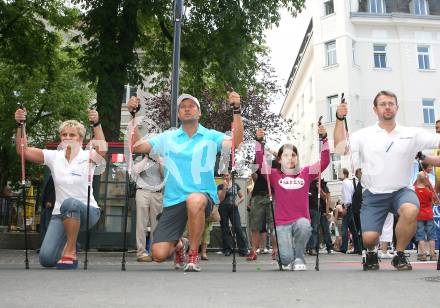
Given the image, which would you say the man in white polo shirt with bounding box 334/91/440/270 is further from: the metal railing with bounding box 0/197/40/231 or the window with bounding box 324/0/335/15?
the window with bounding box 324/0/335/15

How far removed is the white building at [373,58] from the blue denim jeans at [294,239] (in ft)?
87.8

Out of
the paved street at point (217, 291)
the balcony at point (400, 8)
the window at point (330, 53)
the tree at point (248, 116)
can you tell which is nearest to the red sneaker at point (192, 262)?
the paved street at point (217, 291)

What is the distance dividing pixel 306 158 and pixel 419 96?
10.4 m

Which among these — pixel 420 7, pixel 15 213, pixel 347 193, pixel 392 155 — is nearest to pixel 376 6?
pixel 420 7

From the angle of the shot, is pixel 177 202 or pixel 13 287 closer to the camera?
pixel 13 287

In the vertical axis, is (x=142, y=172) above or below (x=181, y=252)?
above

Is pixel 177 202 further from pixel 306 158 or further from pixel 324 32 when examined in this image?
pixel 306 158

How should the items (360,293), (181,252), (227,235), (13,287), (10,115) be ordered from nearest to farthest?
(360,293) < (13,287) < (181,252) < (227,235) < (10,115)

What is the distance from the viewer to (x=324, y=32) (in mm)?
34812

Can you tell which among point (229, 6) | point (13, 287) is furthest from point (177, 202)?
point (229, 6)

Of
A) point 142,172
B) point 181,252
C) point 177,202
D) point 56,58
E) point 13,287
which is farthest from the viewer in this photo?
point 56,58

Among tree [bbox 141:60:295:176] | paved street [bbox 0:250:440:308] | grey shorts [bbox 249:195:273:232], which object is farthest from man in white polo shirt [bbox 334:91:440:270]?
tree [bbox 141:60:295:176]

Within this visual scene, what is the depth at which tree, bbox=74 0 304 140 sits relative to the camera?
14.2 m

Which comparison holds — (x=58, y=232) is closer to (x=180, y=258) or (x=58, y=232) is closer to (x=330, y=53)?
(x=180, y=258)
